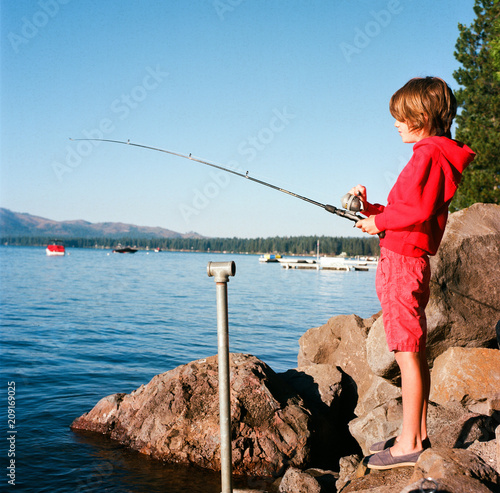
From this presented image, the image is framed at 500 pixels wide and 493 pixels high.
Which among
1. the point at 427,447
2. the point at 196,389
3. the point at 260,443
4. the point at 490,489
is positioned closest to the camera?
the point at 490,489

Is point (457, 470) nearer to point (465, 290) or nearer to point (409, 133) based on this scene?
point (409, 133)

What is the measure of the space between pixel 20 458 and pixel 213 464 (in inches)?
96.2

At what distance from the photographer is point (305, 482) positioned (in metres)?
4.62

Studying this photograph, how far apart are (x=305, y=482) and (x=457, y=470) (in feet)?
7.65

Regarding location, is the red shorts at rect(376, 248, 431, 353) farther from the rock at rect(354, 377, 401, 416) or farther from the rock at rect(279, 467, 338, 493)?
the rock at rect(354, 377, 401, 416)

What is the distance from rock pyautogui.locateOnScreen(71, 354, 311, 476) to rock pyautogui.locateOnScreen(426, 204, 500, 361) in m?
1.83

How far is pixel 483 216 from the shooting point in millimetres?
6027

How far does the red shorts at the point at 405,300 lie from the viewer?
3002 millimetres

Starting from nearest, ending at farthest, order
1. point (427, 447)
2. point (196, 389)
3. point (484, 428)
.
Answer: point (427, 447), point (484, 428), point (196, 389)

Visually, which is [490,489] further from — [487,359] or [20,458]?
[20,458]

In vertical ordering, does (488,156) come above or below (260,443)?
above

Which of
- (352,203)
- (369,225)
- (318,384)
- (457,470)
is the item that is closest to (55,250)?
(318,384)

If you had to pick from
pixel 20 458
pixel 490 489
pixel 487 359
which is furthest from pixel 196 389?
pixel 490 489

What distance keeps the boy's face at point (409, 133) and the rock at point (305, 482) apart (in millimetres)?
3172
